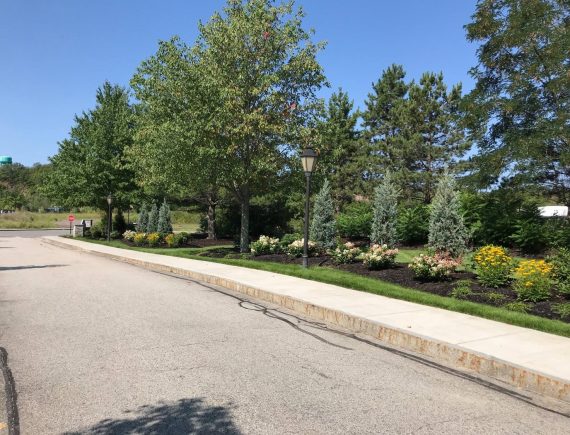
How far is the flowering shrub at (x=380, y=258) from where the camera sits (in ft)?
40.8

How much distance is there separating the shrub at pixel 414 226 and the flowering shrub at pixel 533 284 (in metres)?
9.41

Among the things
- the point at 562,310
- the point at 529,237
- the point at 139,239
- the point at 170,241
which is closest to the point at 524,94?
the point at 529,237

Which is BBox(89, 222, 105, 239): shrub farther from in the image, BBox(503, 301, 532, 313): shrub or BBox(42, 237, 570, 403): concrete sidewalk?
BBox(503, 301, 532, 313): shrub

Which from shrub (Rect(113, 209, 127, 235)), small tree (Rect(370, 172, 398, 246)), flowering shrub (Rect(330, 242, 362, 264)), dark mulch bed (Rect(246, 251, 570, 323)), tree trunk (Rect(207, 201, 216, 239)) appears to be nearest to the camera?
dark mulch bed (Rect(246, 251, 570, 323))

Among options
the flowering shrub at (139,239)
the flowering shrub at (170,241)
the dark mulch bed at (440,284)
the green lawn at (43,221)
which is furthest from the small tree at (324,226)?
the green lawn at (43,221)

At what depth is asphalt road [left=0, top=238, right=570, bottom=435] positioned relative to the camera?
3941mm

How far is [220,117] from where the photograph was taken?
1781cm

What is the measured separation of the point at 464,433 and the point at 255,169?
16222 mm

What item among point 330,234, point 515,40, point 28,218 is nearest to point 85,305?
point 330,234

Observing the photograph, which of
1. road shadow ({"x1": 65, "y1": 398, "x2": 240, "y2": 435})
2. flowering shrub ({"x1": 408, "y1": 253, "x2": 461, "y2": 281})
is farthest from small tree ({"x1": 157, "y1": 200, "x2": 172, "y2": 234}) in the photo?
road shadow ({"x1": 65, "y1": 398, "x2": 240, "y2": 435})

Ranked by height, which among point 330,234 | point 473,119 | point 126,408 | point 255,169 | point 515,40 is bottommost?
point 126,408

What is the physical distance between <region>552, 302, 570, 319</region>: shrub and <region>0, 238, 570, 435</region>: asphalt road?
295 centimetres

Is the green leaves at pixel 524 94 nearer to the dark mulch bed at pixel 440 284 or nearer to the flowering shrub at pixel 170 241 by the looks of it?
the dark mulch bed at pixel 440 284

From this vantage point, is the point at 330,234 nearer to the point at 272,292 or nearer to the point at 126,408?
the point at 272,292
